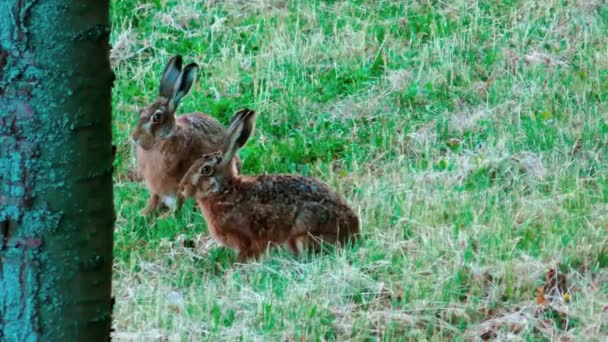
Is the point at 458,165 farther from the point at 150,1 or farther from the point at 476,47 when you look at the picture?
the point at 150,1

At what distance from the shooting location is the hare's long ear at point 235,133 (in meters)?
7.02

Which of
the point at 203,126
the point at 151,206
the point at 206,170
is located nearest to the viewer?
the point at 206,170

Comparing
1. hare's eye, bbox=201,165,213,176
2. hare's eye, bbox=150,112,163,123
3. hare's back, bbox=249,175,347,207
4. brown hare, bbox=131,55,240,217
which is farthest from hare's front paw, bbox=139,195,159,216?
hare's back, bbox=249,175,347,207

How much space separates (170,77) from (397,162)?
1.53 m

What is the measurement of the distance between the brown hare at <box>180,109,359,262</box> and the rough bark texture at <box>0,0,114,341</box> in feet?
11.1

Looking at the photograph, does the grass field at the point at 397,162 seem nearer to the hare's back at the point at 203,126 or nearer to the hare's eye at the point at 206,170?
the hare's back at the point at 203,126

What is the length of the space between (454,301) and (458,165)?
7.61 ft

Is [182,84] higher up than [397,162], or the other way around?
[182,84]

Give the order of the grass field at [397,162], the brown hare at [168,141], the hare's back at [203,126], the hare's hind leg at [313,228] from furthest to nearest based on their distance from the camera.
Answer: the hare's back at [203,126] → the brown hare at [168,141] → the hare's hind leg at [313,228] → the grass field at [397,162]

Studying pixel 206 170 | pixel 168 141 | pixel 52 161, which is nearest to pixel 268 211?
pixel 206 170

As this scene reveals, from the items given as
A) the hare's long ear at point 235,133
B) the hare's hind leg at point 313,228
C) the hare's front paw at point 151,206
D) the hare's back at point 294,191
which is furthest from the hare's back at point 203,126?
the hare's hind leg at point 313,228

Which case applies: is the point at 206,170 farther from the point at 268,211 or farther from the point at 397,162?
the point at 397,162

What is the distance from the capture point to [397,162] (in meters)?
7.94

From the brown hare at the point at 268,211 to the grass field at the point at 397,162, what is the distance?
0.13m
